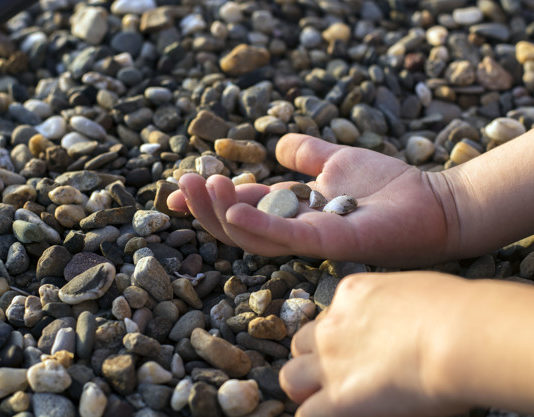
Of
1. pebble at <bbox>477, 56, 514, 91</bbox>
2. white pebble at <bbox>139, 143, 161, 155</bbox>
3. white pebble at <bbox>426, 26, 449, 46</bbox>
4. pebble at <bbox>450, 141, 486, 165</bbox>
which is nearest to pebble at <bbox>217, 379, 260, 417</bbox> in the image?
white pebble at <bbox>139, 143, 161, 155</bbox>

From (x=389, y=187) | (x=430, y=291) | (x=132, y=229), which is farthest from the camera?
(x=132, y=229)

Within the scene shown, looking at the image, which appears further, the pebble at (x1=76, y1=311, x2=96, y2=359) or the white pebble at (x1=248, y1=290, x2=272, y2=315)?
the white pebble at (x1=248, y1=290, x2=272, y2=315)

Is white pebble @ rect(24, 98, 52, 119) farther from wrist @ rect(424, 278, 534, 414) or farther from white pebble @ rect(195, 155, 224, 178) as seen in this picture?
wrist @ rect(424, 278, 534, 414)

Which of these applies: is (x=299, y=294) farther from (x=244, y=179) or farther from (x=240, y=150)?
(x=240, y=150)

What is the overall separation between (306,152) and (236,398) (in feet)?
2.19

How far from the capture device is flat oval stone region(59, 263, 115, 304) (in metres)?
1.31

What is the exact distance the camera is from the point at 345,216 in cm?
133

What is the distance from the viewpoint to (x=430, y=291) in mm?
1063

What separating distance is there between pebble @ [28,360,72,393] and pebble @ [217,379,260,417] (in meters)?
0.29

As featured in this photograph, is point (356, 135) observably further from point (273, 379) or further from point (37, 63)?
point (37, 63)

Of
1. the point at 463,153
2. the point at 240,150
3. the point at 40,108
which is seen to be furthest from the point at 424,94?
the point at 40,108

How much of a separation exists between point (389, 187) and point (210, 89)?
2.66ft

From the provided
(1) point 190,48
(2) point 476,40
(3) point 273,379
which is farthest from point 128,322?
(2) point 476,40

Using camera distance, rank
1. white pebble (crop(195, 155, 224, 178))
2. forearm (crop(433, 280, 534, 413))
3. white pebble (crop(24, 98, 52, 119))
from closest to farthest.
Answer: forearm (crop(433, 280, 534, 413)) < white pebble (crop(195, 155, 224, 178)) < white pebble (crop(24, 98, 52, 119))
